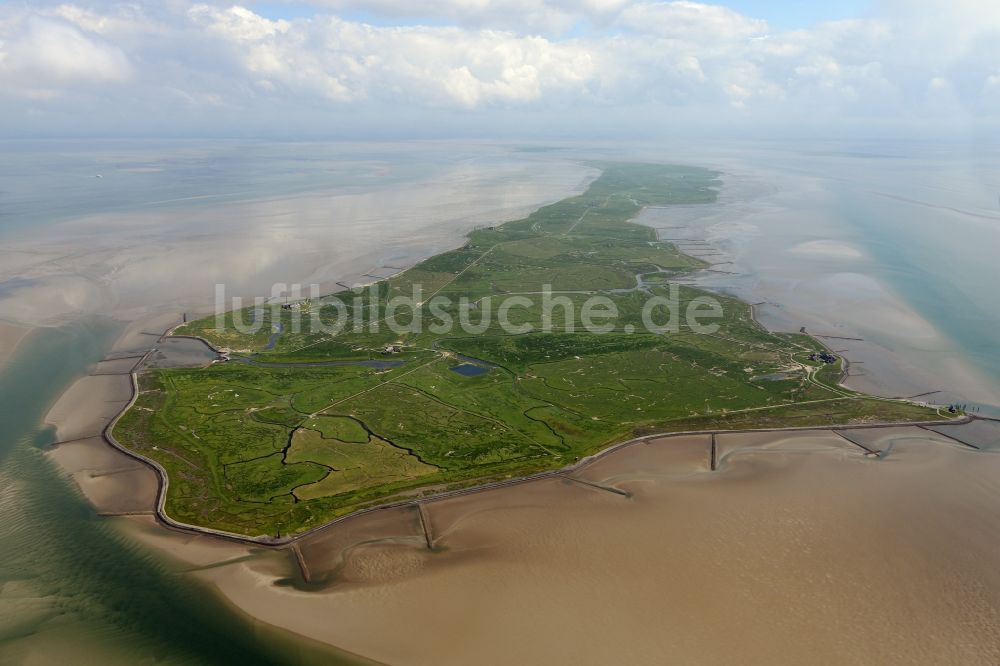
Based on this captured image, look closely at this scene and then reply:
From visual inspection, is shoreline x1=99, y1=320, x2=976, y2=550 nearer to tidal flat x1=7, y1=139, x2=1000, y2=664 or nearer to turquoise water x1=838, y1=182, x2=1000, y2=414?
tidal flat x1=7, y1=139, x2=1000, y2=664

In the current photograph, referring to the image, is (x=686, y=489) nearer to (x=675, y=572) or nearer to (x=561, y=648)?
(x=675, y=572)

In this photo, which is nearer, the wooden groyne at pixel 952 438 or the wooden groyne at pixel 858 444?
the wooden groyne at pixel 858 444

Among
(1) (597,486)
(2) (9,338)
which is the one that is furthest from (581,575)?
(2) (9,338)

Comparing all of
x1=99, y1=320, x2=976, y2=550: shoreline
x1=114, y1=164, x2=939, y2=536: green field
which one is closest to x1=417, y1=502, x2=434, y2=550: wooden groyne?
x1=99, y1=320, x2=976, y2=550: shoreline

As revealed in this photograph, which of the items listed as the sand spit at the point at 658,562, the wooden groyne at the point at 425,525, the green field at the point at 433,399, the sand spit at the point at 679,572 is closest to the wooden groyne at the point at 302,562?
the sand spit at the point at 658,562

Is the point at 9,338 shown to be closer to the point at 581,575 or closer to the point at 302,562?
the point at 302,562

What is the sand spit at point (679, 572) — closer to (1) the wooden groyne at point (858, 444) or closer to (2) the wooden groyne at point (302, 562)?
(2) the wooden groyne at point (302, 562)
